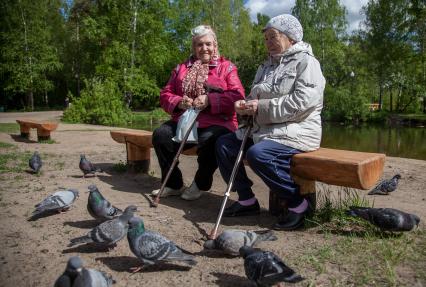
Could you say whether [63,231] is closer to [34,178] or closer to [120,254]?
[120,254]

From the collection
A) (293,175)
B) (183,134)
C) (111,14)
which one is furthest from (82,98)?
(293,175)

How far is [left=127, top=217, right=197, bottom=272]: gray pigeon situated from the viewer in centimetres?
274

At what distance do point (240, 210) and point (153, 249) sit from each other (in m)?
1.50

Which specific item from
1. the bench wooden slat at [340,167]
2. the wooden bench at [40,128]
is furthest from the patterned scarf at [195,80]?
the wooden bench at [40,128]

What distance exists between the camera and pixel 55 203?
3965 millimetres

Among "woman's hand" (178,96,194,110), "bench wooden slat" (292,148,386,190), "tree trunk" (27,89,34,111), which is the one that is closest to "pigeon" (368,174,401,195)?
"bench wooden slat" (292,148,386,190)

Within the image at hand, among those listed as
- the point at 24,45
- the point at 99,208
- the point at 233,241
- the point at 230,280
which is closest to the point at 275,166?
the point at 233,241

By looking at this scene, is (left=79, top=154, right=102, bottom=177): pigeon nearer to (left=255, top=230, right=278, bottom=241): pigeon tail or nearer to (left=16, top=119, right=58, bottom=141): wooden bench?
(left=255, top=230, right=278, bottom=241): pigeon tail

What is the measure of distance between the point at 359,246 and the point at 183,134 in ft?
6.96

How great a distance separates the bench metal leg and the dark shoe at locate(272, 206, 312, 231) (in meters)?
2.96

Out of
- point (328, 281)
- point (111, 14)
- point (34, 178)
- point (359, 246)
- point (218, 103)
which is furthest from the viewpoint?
point (111, 14)

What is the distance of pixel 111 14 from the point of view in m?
24.4

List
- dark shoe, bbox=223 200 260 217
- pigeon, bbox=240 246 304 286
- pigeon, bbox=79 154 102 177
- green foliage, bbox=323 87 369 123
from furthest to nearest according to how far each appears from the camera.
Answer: green foliage, bbox=323 87 369 123 < pigeon, bbox=79 154 102 177 < dark shoe, bbox=223 200 260 217 < pigeon, bbox=240 246 304 286

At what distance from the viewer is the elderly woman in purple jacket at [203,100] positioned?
445 cm
